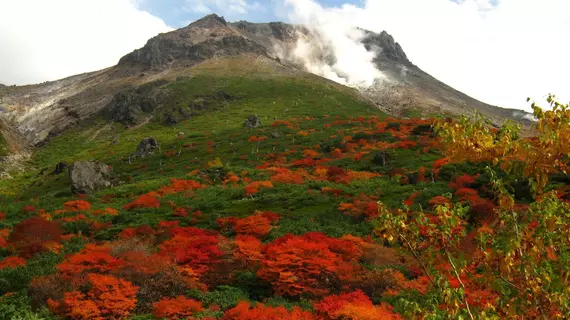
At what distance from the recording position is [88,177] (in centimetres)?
5588

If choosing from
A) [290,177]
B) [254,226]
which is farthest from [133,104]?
[254,226]

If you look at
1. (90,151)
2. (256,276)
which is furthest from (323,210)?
(90,151)

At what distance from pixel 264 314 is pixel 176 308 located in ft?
12.3

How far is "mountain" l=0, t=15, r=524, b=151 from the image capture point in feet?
449

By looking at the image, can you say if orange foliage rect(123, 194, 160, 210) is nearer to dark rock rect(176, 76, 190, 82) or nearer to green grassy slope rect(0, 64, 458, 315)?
green grassy slope rect(0, 64, 458, 315)

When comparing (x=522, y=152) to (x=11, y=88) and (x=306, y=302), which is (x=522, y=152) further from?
(x=11, y=88)

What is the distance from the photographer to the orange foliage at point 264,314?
46.2 ft

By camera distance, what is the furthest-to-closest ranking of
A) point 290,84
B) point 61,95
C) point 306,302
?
point 61,95, point 290,84, point 306,302

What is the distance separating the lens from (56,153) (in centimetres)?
10944

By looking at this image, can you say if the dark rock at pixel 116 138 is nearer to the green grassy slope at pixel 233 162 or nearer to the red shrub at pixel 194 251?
the green grassy slope at pixel 233 162

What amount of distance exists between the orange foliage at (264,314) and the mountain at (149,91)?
122 m

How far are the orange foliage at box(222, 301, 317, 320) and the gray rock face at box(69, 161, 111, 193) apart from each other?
1785 inches

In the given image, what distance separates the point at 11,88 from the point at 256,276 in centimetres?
20726

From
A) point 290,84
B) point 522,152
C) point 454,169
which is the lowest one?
point 454,169
